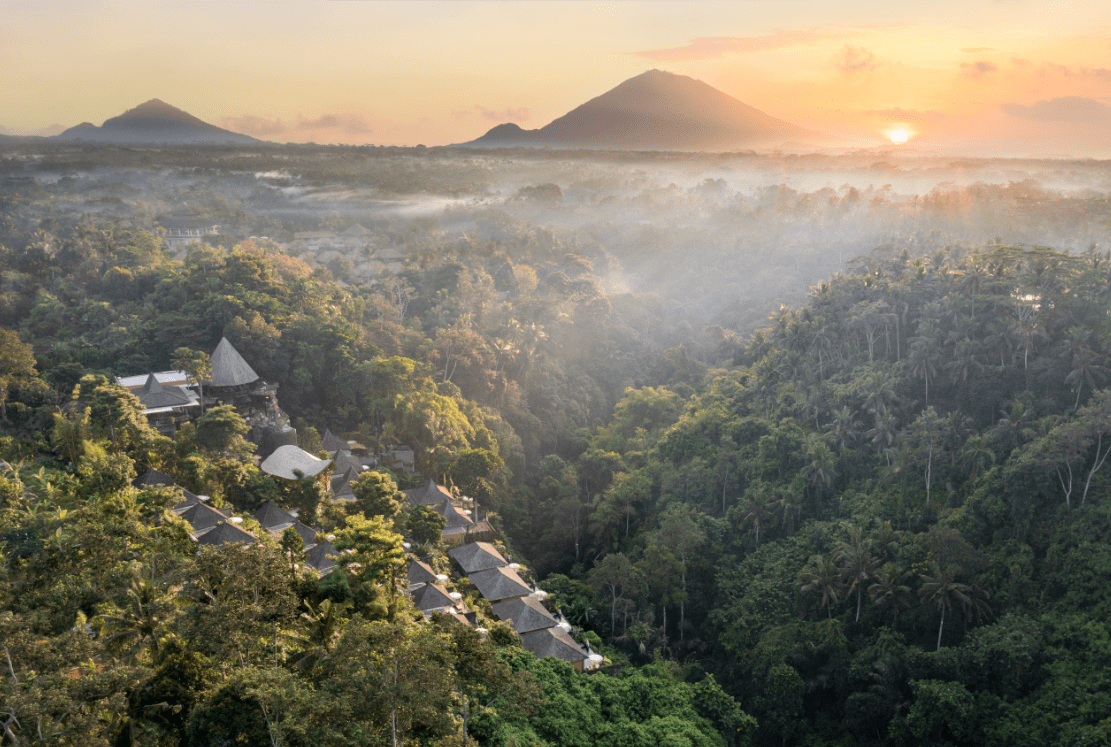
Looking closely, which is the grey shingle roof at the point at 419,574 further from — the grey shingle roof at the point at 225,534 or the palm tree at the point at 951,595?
the palm tree at the point at 951,595

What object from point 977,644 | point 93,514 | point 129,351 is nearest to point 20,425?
point 129,351

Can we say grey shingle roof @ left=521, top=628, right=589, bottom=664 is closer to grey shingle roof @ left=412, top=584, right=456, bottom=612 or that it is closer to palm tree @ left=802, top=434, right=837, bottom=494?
grey shingle roof @ left=412, top=584, right=456, bottom=612

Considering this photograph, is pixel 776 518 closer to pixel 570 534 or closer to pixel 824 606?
pixel 824 606

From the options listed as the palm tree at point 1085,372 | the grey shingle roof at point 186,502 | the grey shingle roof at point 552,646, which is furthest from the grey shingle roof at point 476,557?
the palm tree at point 1085,372

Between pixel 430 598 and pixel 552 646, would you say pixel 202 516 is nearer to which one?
pixel 430 598

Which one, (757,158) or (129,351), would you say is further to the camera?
(757,158)

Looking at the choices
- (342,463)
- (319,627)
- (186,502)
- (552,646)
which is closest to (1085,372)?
(552,646)
